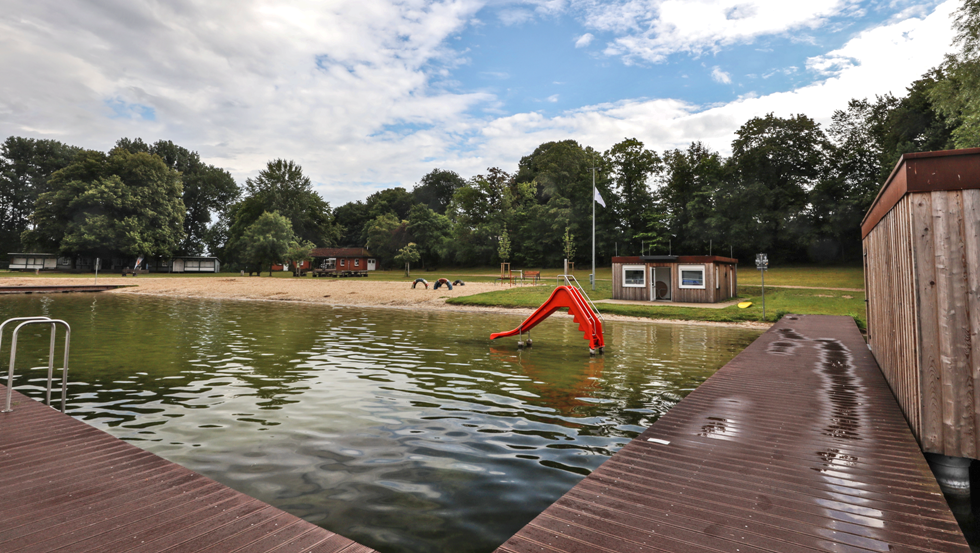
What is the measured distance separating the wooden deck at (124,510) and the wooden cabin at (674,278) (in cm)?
2446

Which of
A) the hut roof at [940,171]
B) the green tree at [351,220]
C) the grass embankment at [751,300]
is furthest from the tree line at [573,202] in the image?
the hut roof at [940,171]

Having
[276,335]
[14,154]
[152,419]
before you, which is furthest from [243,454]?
[14,154]

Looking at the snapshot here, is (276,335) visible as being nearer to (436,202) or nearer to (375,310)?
(375,310)

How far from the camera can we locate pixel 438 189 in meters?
96.6

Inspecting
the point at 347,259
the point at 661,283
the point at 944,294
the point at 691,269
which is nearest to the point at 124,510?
the point at 944,294

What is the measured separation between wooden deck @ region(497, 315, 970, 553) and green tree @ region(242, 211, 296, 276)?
55862 mm

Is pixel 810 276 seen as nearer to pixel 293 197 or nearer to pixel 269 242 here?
pixel 269 242

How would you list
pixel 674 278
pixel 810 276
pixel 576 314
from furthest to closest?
pixel 810 276
pixel 674 278
pixel 576 314

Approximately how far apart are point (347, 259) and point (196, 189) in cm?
3446

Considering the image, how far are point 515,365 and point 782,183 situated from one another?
2123 inches

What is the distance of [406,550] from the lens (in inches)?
140

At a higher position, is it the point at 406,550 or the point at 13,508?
the point at 13,508

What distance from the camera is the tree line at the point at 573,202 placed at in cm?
4869

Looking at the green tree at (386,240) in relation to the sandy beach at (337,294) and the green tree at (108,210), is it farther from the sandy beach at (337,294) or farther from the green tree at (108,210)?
the sandy beach at (337,294)
